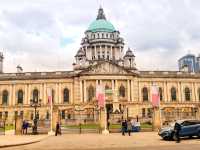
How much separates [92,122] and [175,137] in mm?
29962

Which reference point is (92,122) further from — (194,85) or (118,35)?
(118,35)

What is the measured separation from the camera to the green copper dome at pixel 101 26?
98625 mm

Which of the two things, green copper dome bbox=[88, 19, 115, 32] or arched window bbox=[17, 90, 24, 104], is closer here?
arched window bbox=[17, 90, 24, 104]

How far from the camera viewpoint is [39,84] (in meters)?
80.8

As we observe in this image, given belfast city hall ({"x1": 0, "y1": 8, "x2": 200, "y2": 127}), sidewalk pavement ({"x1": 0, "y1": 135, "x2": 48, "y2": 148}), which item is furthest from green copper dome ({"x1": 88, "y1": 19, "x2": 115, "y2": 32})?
sidewalk pavement ({"x1": 0, "y1": 135, "x2": 48, "y2": 148})

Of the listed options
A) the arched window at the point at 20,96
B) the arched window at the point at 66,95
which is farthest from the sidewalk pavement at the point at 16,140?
the arched window at the point at 20,96

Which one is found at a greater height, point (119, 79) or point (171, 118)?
point (119, 79)

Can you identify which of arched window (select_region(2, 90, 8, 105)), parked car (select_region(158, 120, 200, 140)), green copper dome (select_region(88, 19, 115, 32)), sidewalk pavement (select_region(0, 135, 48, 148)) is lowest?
sidewalk pavement (select_region(0, 135, 48, 148))

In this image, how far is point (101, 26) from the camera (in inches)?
3915

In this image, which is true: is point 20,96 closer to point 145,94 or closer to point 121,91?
point 121,91

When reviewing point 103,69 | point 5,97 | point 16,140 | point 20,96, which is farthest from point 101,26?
point 16,140

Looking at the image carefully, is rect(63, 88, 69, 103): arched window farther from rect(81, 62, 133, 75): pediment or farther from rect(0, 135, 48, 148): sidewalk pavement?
rect(0, 135, 48, 148): sidewalk pavement

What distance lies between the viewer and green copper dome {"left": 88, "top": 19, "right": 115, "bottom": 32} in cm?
9862

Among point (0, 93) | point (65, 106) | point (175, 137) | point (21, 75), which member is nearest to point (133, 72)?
point (65, 106)
